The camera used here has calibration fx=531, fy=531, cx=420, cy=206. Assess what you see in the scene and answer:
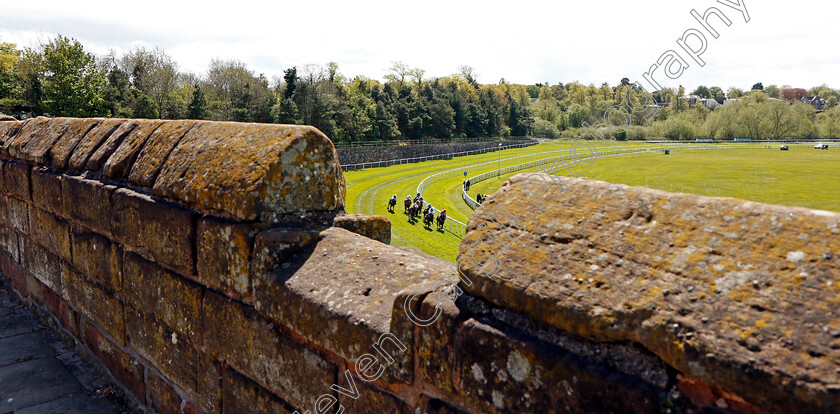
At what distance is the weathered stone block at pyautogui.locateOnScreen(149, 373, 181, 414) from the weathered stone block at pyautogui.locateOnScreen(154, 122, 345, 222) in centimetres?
164

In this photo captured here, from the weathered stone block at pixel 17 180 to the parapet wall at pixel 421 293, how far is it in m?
1.55

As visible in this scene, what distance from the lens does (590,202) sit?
2203 mm

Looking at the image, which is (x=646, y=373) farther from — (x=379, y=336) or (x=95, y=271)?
(x=95, y=271)

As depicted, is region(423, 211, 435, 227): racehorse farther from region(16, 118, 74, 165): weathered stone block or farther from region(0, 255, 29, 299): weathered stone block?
region(16, 118, 74, 165): weathered stone block

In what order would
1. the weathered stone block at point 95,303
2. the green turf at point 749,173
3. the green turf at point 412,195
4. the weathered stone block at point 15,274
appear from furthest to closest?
the green turf at point 412,195, the green turf at point 749,173, the weathered stone block at point 15,274, the weathered stone block at point 95,303

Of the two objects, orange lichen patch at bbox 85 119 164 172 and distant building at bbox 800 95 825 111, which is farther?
distant building at bbox 800 95 825 111

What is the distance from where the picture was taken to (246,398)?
3.58m

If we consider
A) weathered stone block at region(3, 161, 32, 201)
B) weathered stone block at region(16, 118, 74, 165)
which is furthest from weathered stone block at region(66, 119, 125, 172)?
weathered stone block at region(3, 161, 32, 201)

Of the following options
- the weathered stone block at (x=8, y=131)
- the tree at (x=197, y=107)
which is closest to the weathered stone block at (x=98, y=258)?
the weathered stone block at (x=8, y=131)

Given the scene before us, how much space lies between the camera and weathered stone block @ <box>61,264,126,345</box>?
4997 mm

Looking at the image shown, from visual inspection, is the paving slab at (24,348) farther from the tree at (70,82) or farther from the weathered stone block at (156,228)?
the tree at (70,82)

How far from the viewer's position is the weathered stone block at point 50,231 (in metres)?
5.78

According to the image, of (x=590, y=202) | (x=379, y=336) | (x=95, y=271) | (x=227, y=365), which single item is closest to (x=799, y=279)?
(x=590, y=202)

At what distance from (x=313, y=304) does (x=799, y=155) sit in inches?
747
